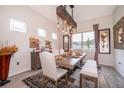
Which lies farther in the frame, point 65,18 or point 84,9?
point 84,9

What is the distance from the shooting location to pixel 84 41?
588 cm

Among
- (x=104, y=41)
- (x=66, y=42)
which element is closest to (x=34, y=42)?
(x=66, y=42)

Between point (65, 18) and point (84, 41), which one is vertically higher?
point (65, 18)

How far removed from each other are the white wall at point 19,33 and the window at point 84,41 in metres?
2.37

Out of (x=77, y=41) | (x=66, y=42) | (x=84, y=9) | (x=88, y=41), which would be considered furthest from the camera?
(x=66, y=42)

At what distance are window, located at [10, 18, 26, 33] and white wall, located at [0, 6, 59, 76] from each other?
137 mm

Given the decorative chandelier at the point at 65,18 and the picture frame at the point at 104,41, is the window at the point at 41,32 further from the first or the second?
the picture frame at the point at 104,41

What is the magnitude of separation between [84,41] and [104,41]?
1241mm

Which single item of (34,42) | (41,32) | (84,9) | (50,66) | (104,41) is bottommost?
(50,66)

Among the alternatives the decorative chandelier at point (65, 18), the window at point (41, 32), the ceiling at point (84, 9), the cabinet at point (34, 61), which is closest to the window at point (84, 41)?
the ceiling at point (84, 9)

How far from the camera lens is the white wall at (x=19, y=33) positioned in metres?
3.07

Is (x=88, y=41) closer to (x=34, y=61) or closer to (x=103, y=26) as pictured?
(x=103, y=26)

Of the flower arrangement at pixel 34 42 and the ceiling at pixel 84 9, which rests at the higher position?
the ceiling at pixel 84 9
